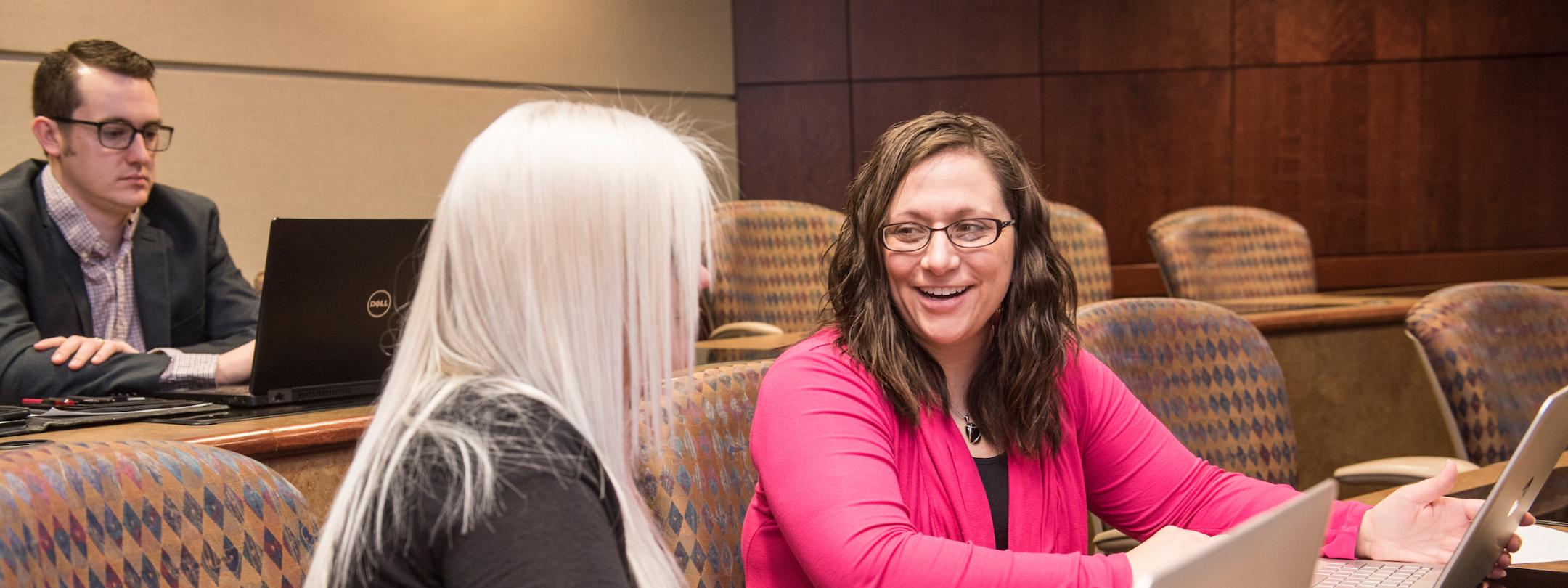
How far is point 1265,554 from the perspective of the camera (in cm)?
77

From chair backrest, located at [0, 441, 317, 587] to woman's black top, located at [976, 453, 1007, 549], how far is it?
75 centimetres

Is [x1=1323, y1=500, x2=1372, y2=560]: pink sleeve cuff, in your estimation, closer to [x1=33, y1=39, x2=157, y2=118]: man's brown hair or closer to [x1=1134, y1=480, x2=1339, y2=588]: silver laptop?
[x1=1134, y1=480, x2=1339, y2=588]: silver laptop

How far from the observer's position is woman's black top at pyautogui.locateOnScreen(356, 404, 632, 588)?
750 millimetres

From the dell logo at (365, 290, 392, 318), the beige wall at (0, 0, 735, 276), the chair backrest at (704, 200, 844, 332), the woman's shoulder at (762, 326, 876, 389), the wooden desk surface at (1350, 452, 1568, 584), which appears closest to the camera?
the woman's shoulder at (762, 326, 876, 389)

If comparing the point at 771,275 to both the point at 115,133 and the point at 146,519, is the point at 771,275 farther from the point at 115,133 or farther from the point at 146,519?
the point at 146,519

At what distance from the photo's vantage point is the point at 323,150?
3.76 metres

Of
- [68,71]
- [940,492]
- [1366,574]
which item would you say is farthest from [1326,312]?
[68,71]

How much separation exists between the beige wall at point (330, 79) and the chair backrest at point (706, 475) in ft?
5.89

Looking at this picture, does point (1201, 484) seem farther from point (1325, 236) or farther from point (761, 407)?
point (1325, 236)

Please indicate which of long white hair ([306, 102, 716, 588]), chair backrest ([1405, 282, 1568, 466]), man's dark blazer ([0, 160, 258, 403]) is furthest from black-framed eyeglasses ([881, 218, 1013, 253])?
man's dark blazer ([0, 160, 258, 403])

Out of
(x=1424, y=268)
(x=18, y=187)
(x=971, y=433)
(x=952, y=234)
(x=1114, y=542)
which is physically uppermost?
(x=18, y=187)

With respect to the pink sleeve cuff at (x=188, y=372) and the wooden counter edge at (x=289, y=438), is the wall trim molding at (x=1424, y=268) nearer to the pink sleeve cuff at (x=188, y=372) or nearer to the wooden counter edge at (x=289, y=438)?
the pink sleeve cuff at (x=188, y=372)

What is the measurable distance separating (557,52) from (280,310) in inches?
110

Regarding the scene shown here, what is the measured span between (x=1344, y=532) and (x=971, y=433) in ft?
1.40
